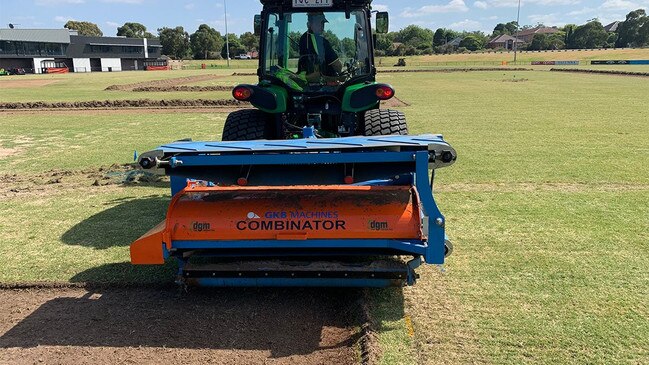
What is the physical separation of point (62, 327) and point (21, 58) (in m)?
79.3

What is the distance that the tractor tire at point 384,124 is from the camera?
18.1ft

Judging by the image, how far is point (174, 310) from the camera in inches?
151

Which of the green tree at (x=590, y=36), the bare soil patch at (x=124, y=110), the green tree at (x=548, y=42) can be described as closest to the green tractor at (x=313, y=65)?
the bare soil patch at (x=124, y=110)

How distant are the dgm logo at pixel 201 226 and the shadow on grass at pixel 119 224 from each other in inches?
72.7

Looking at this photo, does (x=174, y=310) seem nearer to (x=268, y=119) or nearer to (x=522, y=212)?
(x=268, y=119)

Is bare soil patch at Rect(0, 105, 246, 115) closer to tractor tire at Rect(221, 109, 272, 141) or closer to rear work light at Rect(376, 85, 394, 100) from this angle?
tractor tire at Rect(221, 109, 272, 141)

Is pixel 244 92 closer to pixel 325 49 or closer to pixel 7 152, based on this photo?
pixel 325 49

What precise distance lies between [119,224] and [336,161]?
11.4 ft

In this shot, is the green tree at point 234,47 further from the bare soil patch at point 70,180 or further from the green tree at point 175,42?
the bare soil patch at point 70,180

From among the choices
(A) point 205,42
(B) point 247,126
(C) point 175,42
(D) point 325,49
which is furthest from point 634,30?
(B) point 247,126

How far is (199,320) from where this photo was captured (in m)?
3.69

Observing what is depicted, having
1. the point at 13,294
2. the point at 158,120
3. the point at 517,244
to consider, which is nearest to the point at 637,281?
the point at 517,244

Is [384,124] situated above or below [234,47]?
below

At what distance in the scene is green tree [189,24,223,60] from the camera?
106m
